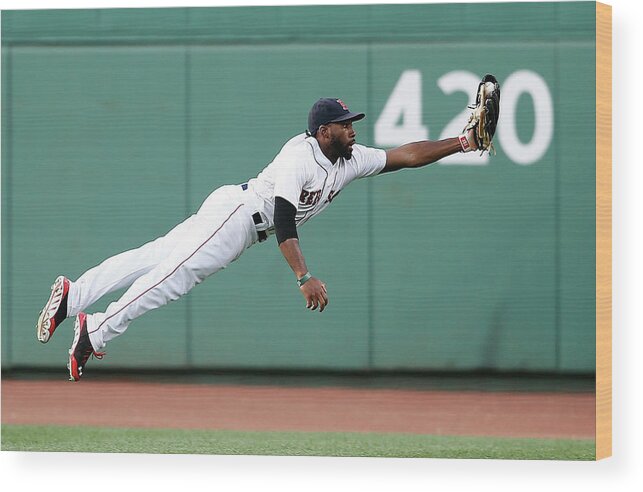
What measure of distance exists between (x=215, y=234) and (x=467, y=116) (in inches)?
65.5

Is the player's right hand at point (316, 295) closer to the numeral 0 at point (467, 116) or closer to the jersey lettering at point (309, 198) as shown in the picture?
the jersey lettering at point (309, 198)

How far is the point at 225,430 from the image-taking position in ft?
27.4

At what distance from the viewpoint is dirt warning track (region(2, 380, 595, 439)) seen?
814 centimetres

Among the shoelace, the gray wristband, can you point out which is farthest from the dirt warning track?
the gray wristband

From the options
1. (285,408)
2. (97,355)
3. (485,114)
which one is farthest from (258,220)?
(485,114)

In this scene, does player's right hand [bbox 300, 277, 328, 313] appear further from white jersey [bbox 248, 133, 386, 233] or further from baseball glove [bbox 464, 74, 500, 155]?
baseball glove [bbox 464, 74, 500, 155]

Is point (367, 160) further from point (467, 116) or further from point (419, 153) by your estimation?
point (467, 116)

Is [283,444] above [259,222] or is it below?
below

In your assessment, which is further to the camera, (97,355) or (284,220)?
(97,355)

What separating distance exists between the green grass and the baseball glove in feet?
5.76

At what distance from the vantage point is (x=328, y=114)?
27.1ft

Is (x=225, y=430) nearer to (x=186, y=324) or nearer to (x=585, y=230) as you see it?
(x=186, y=324)

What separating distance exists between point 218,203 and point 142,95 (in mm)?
814

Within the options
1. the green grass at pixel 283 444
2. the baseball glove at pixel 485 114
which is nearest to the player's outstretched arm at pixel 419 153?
the baseball glove at pixel 485 114
